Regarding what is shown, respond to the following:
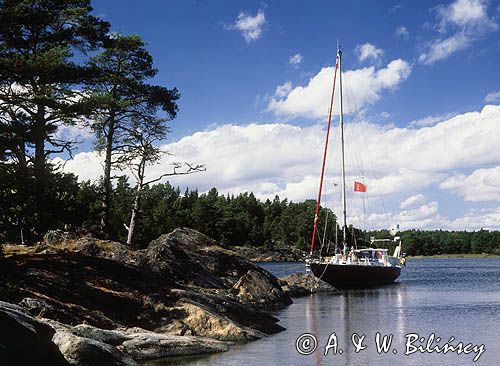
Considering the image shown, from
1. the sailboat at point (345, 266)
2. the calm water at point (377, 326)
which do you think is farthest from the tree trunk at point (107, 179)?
the sailboat at point (345, 266)

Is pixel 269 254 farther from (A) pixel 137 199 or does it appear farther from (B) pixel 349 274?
(A) pixel 137 199

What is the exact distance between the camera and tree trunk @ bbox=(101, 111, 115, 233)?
30.6 metres

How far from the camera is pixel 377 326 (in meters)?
24.9

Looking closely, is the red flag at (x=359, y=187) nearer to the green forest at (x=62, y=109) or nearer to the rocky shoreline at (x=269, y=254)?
the green forest at (x=62, y=109)

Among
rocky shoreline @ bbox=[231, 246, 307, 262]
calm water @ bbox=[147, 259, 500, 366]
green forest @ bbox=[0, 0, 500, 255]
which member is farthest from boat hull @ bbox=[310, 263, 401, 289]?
rocky shoreline @ bbox=[231, 246, 307, 262]

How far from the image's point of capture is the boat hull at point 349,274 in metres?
46.8

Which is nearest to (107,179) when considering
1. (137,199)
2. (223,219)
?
(137,199)

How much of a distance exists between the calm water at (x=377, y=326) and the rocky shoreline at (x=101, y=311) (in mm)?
1192

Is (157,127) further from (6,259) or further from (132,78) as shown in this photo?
(6,259)

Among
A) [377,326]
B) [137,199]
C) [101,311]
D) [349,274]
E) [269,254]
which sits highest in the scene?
[137,199]

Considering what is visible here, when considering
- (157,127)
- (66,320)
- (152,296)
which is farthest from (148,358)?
(157,127)

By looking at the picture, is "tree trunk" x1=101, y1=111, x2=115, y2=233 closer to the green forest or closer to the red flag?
the green forest

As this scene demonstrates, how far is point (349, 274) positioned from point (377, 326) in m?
23.8

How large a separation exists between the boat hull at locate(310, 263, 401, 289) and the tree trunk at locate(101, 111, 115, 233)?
21.4 metres
